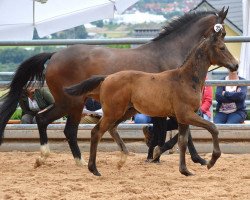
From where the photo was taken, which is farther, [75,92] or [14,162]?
[14,162]

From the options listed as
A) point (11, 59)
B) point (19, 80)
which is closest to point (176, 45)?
point (19, 80)

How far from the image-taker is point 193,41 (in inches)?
373

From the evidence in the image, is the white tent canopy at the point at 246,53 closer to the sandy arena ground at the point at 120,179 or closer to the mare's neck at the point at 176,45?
the sandy arena ground at the point at 120,179

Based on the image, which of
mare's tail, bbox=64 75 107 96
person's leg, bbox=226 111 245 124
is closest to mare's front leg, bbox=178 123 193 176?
mare's tail, bbox=64 75 107 96

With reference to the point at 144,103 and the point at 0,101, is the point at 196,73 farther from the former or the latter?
the point at 0,101

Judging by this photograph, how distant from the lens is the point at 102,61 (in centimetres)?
928

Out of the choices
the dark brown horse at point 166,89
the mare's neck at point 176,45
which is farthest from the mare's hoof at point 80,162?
the mare's neck at point 176,45

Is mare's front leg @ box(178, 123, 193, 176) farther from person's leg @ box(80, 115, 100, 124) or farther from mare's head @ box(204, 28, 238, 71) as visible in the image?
person's leg @ box(80, 115, 100, 124)

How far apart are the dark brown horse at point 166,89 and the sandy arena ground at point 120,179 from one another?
1.37 ft

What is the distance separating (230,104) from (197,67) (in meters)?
2.61

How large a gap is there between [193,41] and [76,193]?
3023 mm

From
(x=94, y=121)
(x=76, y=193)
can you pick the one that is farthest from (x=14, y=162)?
(x=76, y=193)

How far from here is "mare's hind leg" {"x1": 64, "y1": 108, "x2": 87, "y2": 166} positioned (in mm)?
9430

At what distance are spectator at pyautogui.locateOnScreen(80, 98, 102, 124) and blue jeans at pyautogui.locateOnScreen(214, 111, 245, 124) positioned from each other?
1680mm
